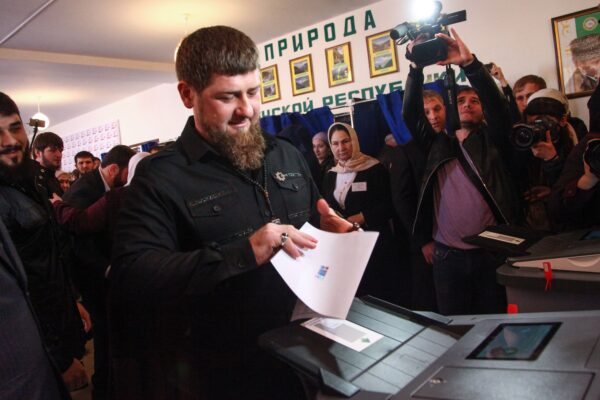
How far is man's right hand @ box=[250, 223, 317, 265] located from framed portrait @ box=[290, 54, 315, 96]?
367 cm

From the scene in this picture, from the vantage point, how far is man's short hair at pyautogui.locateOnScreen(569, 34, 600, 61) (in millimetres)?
2826

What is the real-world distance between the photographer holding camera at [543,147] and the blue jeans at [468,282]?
41 centimetres

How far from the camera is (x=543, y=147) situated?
1993 mm

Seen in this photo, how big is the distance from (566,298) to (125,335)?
4.41ft

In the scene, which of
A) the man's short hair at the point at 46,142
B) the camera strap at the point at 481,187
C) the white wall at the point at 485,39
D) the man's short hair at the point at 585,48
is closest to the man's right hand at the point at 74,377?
the camera strap at the point at 481,187

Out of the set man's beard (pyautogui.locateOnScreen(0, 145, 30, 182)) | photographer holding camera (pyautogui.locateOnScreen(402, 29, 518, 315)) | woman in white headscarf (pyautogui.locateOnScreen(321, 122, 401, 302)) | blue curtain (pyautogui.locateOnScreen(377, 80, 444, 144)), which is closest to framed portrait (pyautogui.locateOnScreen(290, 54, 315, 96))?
blue curtain (pyautogui.locateOnScreen(377, 80, 444, 144))

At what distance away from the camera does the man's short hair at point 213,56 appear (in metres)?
1.02

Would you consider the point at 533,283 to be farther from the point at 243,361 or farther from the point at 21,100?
the point at 21,100

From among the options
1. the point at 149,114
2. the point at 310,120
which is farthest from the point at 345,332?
the point at 149,114

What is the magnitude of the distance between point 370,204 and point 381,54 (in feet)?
5.04

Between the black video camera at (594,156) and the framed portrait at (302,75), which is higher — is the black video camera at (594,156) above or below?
below

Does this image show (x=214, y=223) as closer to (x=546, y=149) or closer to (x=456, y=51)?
(x=456, y=51)

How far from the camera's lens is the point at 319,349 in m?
0.74

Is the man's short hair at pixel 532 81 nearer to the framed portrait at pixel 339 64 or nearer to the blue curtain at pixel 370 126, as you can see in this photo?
the blue curtain at pixel 370 126
